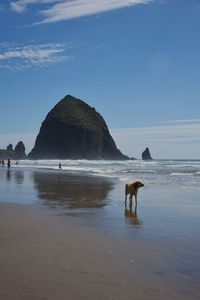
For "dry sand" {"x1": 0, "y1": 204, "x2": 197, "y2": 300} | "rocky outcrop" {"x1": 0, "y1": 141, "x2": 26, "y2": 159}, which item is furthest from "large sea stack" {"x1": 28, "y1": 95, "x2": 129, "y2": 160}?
"dry sand" {"x1": 0, "y1": 204, "x2": 197, "y2": 300}

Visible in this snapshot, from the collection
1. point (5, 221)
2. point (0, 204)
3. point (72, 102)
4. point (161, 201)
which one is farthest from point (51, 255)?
point (72, 102)

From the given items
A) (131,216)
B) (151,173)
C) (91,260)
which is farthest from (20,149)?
(91,260)

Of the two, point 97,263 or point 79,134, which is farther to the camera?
point 79,134

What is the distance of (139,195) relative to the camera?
62.1ft

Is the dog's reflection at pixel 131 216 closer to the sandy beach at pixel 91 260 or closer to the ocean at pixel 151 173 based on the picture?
the sandy beach at pixel 91 260

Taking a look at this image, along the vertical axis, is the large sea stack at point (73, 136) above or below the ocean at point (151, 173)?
above

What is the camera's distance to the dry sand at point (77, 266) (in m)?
5.29

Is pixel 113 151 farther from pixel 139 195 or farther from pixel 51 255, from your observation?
pixel 51 255

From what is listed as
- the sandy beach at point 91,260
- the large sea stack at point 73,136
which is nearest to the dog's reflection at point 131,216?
the sandy beach at point 91,260

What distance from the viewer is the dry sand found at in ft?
17.3

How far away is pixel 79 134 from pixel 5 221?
519ft

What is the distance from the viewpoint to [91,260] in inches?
270

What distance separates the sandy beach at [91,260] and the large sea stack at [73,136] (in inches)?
5950

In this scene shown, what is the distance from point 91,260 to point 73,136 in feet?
534
